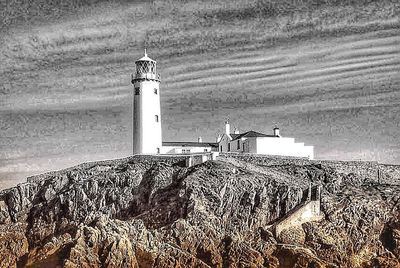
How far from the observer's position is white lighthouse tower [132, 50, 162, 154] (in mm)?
58625

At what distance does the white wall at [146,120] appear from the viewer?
5859cm

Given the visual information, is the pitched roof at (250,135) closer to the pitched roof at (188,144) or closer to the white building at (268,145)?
the white building at (268,145)

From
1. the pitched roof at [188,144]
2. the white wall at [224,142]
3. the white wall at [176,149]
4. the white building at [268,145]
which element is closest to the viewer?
the white building at [268,145]

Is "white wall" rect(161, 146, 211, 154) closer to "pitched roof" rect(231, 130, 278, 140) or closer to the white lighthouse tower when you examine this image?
the white lighthouse tower

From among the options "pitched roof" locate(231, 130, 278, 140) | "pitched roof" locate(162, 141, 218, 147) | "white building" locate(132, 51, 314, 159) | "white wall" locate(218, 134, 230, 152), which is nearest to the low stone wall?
"white building" locate(132, 51, 314, 159)

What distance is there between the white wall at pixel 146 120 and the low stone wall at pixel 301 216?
1610 centimetres

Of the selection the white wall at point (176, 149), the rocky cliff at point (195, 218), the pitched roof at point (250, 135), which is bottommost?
the rocky cliff at point (195, 218)

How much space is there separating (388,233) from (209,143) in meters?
21.5

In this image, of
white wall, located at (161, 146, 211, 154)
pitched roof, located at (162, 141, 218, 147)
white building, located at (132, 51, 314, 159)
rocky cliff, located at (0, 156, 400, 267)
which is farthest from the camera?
pitched roof, located at (162, 141, 218, 147)

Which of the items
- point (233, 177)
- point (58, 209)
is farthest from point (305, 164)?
point (58, 209)

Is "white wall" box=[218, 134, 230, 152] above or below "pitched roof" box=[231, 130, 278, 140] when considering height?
below

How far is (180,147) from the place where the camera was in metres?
60.7

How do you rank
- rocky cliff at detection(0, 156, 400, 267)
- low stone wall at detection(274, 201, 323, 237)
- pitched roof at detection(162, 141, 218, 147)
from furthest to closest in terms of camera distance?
pitched roof at detection(162, 141, 218, 147)
low stone wall at detection(274, 201, 323, 237)
rocky cliff at detection(0, 156, 400, 267)

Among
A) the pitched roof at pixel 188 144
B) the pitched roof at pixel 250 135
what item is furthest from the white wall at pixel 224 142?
the pitched roof at pixel 188 144
